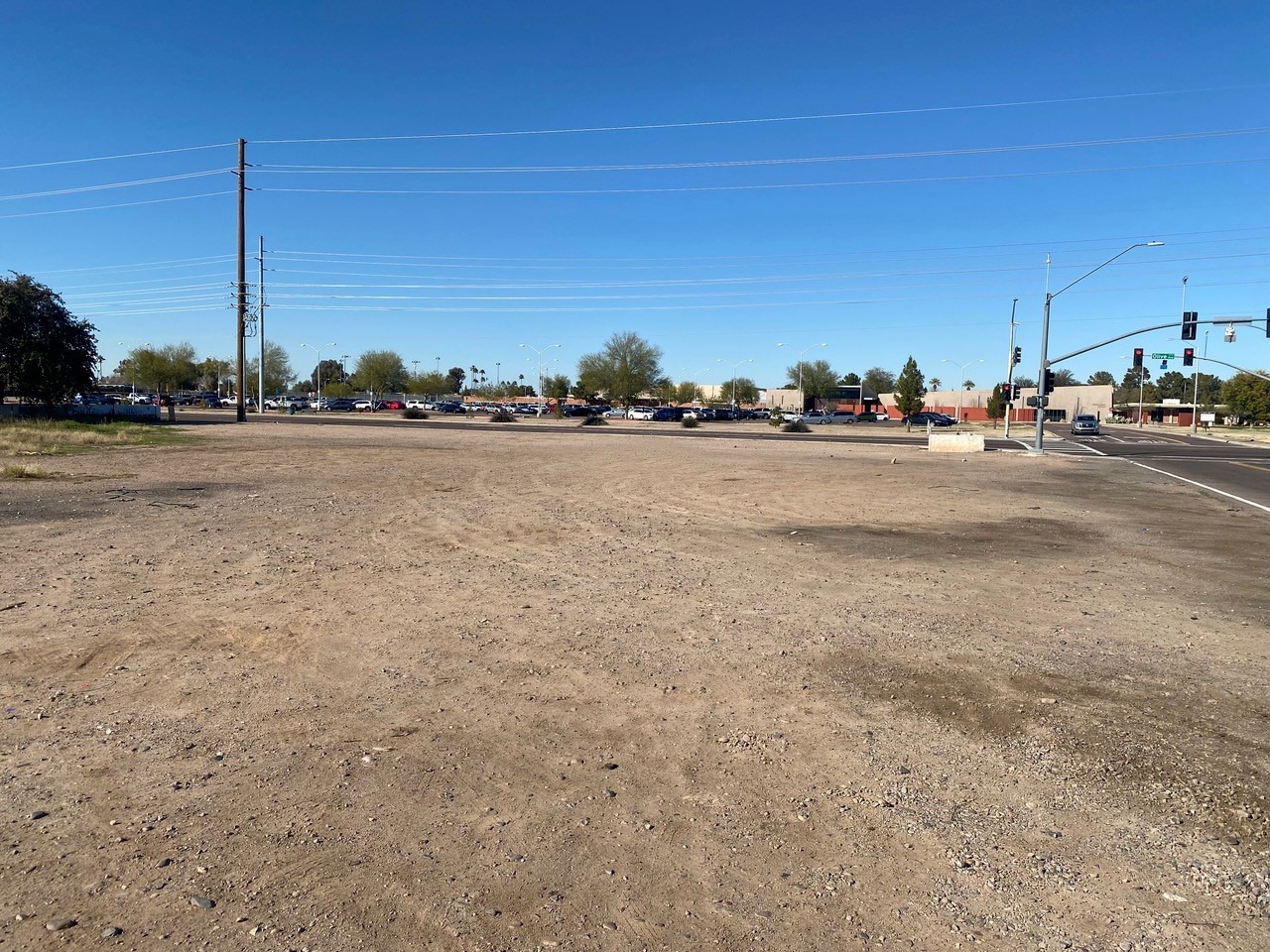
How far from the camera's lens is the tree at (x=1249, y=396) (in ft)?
327

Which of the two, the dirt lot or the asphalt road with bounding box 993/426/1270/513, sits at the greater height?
the asphalt road with bounding box 993/426/1270/513

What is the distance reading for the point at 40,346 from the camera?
47.1m

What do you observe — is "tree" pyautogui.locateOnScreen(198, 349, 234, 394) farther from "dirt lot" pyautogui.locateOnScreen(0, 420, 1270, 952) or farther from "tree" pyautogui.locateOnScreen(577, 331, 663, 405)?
"dirt lot" pyautogui.locateOnScreen(0, 420, 1270, 952)

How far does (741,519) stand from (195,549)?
9.21 m

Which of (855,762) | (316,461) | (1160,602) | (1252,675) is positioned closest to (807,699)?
(855,762)

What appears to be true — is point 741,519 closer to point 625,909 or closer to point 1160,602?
point 1160,602

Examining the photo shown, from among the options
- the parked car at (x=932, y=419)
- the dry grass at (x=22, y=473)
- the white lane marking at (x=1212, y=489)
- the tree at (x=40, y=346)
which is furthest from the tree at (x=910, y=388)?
the dry grass at (x=22, y=473)

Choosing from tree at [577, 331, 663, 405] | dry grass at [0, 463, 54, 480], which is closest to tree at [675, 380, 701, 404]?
tree at [577, 331, 663, 405]

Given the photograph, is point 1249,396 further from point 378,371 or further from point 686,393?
point 378,371

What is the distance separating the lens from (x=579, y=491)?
20531mm

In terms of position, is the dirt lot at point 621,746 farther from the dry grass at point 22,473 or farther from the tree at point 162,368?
the tree at point 162,368

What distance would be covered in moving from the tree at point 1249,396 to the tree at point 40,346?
4353 inches

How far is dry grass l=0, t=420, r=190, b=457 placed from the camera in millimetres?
27734

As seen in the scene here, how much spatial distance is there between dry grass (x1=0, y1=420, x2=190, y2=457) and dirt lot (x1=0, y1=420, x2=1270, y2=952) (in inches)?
700
